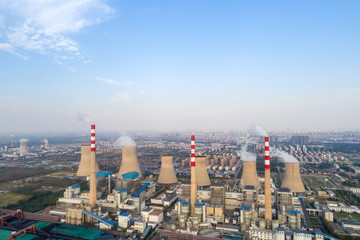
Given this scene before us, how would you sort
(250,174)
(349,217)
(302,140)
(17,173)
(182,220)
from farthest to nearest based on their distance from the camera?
(302,140)
(17,173)
(250,174)
(349,217)
(182,220)

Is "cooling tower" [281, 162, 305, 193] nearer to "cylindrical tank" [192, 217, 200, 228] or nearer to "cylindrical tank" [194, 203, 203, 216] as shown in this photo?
"cylindrical tank" [194, 203, 203, 216]

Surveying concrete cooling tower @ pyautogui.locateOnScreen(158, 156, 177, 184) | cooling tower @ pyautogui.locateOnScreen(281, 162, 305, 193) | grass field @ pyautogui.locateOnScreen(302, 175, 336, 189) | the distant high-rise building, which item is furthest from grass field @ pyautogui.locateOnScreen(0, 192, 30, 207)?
the distant high-rise building

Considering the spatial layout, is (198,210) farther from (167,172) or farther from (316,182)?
(316,182)

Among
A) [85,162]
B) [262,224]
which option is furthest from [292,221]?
[85,162]

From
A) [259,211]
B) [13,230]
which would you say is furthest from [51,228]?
[259,211]

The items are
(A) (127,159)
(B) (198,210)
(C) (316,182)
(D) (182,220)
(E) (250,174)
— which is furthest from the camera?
(C) (316,182)

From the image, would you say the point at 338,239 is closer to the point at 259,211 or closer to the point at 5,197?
the point at 259,211

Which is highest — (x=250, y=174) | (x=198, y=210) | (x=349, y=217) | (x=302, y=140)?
(x=302, y=140)
